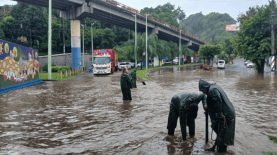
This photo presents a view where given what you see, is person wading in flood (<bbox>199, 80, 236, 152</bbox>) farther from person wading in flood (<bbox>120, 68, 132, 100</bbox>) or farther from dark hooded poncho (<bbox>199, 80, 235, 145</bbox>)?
person wading in flood (<bbox>120, 68, 132, 100</bbox>)

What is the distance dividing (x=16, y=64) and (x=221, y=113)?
1508 centimetres

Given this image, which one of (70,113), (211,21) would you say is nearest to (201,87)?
(70,113)

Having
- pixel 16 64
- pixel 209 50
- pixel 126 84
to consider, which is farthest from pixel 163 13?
pixel 126 84

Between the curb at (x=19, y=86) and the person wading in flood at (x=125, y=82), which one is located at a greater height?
the person wading in flood at (x=125, y=82)

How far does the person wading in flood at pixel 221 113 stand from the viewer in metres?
4.57

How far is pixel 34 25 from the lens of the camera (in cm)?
5025

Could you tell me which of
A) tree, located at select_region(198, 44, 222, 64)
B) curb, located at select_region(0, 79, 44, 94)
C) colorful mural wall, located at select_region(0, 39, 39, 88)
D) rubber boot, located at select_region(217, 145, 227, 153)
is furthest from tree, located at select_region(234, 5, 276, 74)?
tree, located at select_region(198, 44, 222, 64)

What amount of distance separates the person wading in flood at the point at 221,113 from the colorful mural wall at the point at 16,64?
510 inches

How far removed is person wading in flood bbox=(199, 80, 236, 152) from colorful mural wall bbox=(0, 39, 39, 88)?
42.5 feet

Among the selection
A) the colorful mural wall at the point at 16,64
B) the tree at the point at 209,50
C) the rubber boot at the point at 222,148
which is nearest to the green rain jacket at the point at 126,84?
the rubber boot at the point at 222,148

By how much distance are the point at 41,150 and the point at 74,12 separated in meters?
37.2

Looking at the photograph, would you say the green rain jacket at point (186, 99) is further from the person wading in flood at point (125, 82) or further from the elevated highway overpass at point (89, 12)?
the elevated highway overpass at point (89, 12)

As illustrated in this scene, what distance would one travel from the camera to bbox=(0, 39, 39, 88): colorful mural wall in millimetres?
14319

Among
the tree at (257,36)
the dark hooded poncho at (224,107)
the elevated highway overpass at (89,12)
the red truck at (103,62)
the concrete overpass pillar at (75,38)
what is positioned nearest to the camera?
the dark hooded poncho at (224,107)
